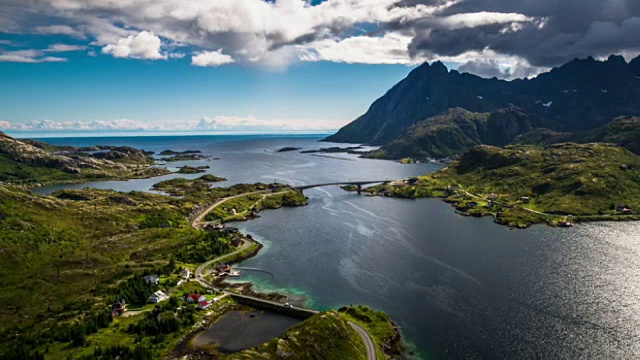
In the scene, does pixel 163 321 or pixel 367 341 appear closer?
pixel 367 341

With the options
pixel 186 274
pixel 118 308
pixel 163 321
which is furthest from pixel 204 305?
pixel 186 274

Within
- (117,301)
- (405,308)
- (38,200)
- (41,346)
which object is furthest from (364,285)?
(38,200)

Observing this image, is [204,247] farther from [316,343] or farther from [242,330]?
[316,343]

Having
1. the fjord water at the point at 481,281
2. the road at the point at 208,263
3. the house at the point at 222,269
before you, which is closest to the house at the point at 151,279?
the road at the point at 208,263

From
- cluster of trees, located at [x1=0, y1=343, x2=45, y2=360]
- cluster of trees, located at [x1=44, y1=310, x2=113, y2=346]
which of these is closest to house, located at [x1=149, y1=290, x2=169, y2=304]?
cluster of trees, located at [x1=44, y1=310, x2=113, y2=346]

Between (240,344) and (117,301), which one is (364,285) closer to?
(240,344)
